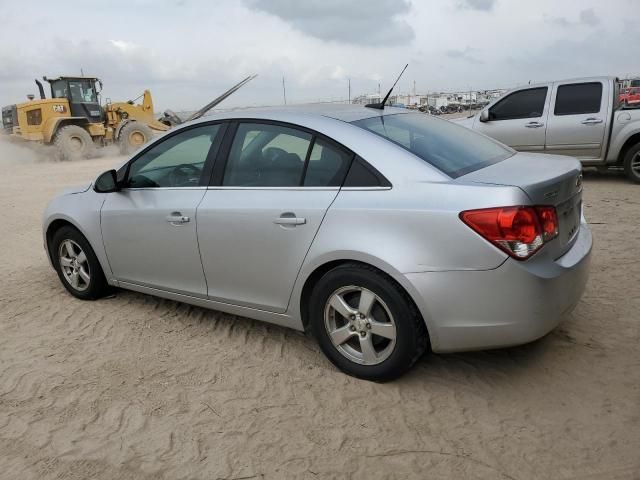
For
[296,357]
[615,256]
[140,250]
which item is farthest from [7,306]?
[615,256]

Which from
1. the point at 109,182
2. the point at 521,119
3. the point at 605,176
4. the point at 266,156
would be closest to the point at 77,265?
the point at 109,182

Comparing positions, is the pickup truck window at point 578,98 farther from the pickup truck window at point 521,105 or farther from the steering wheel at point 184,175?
the steering wheel at point 184,175

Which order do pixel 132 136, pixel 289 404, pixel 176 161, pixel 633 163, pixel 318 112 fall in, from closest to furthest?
1. pixel 289 404
2. pixel 318 112
3. pixel 176 161
4. pixel 633 163
5. pixel 132 136

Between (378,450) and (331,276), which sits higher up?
(331,276)

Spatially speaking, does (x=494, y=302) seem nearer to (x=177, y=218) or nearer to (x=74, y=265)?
(x=177, y=218)

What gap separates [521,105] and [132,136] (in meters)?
15.3

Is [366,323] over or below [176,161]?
below

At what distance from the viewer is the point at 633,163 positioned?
862cm

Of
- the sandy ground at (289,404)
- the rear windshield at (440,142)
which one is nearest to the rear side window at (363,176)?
the rear windshield at (440,142)

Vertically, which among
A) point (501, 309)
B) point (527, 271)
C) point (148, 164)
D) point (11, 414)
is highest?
point (148, 164)

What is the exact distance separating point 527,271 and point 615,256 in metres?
3.02

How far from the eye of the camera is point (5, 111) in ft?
71.5

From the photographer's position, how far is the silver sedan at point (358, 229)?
2639mm

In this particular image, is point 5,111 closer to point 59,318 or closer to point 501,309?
point 59,318
